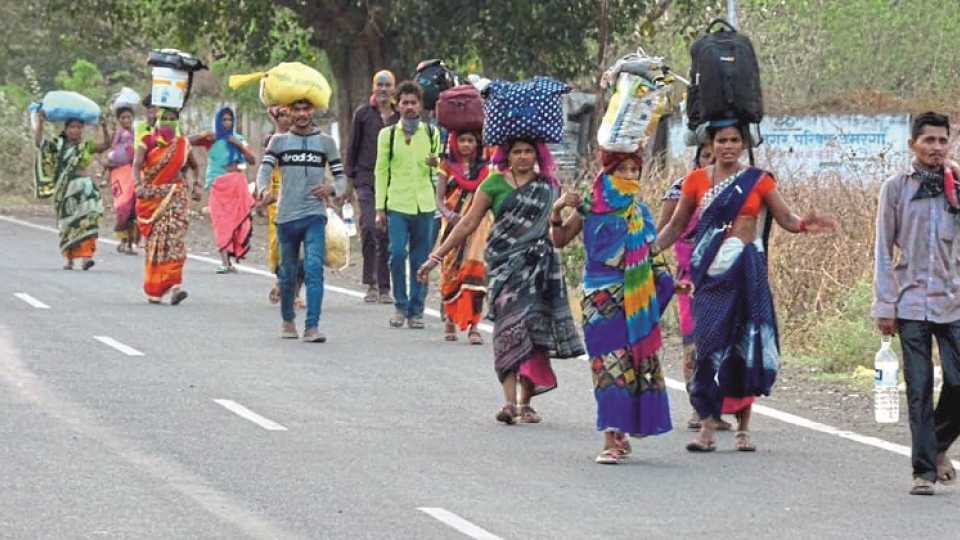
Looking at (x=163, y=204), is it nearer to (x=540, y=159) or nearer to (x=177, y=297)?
(x=177, y=297)

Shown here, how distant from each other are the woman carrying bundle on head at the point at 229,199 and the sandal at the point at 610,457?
13.0m

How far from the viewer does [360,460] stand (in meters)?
11.5

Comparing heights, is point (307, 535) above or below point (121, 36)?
below

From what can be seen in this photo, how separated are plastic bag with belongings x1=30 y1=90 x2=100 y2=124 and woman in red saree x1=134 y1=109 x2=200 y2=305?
3.30 metres

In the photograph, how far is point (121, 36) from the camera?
118 ft

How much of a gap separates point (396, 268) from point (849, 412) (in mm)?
5545

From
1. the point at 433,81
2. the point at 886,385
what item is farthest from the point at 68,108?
the point at 886,385

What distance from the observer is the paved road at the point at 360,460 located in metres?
9.73

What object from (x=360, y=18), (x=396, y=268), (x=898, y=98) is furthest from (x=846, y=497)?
(x=898, y=98)

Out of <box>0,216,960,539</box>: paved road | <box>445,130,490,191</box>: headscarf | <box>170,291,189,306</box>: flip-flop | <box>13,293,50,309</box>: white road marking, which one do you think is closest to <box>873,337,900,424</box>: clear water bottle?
<box>0,216,960,539</box>: paved road

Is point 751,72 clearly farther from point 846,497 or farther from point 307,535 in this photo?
point 307,535

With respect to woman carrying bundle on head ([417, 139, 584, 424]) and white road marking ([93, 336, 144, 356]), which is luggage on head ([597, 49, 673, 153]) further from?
white road marking ([93, 336, 144, 356])

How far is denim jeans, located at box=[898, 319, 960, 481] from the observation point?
10547 millimetres

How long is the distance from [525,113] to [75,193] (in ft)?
41.5
